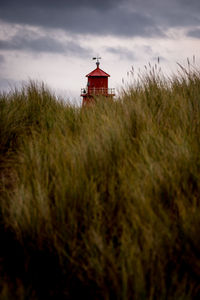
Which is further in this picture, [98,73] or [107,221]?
[98,73]

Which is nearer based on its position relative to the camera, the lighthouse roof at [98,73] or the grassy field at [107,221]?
the grassy field at [107,221]

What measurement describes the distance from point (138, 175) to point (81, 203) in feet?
1.28

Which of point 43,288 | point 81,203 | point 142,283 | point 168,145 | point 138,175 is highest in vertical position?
point 168,145

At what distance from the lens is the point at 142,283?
973 millimetres

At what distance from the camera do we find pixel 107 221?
135 cm

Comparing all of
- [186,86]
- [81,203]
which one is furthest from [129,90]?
[81,203]

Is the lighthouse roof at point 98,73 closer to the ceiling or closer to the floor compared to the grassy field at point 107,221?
closer to the ceiling

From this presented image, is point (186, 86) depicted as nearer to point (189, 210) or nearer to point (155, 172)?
point (155, 172)

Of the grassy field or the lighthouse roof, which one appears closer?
the grassy field

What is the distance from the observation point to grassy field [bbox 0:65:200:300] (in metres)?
1.08

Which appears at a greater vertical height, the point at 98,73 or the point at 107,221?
the point at 98,73

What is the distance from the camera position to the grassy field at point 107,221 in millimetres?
1077

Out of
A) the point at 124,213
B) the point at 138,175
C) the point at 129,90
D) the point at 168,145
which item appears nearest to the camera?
the point at 124,213

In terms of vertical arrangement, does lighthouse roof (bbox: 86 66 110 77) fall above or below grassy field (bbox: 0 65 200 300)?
above
